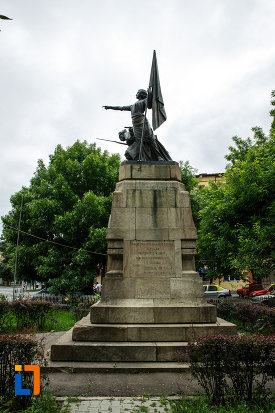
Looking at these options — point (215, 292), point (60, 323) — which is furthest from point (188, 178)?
point (60, 323)

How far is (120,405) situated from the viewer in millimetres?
4465

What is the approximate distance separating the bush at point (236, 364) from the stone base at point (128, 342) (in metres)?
1.50

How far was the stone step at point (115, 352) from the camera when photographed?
6.12 m

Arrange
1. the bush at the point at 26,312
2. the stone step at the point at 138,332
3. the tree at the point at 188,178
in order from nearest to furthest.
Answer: the stone step at the point at 138,332 < the bush at the point at 26,312 < the tree at the point at 188,178

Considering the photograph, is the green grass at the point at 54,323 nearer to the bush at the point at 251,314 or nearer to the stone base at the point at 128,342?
the stone base at the point at 128,342

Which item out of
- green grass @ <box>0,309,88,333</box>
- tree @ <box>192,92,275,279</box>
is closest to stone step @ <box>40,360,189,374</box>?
green grass @ <box>0,309,88,333</box>

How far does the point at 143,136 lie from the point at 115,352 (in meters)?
5.70

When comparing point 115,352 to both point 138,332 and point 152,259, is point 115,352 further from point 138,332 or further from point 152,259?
point 152,259

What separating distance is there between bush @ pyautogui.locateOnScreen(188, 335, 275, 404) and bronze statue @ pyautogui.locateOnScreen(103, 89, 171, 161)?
18.5 ft

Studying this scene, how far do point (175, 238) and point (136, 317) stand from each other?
6.92 ft

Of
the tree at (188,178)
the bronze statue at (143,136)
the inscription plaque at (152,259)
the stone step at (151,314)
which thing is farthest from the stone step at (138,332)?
the tree at (188,178)

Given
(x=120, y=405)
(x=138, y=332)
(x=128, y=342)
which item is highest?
(x=138, y=332)

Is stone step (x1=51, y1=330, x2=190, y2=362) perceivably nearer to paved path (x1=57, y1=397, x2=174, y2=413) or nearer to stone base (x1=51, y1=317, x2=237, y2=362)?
stone base (x1=51, y1=317, x2=237, y2=362)

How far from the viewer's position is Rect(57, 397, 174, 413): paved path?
4.26 m
